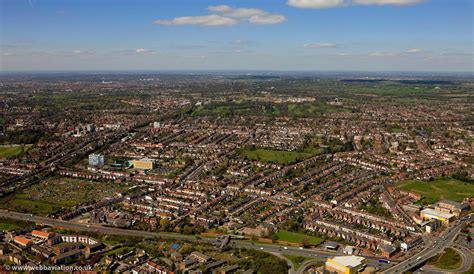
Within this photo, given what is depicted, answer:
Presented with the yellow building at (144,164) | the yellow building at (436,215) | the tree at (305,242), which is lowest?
the tree at (305,242)

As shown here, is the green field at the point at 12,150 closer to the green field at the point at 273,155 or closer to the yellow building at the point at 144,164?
the yellow building at the point at 144,164

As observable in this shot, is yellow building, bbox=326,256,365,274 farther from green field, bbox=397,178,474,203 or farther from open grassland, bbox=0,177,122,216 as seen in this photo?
open grassland, bbox=0,177,122,216

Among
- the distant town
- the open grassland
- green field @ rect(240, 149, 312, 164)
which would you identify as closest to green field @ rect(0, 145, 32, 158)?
the distant town

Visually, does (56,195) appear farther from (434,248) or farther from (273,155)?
(434,248)

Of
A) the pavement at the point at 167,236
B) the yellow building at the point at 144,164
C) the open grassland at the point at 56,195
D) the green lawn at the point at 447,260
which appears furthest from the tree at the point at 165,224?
the green lawn at the point at 447,260

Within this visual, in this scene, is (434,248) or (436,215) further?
(436,215)

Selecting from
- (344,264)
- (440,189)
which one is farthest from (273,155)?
(344,264)
